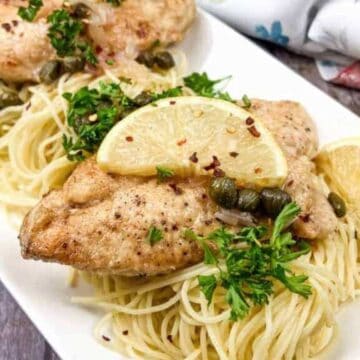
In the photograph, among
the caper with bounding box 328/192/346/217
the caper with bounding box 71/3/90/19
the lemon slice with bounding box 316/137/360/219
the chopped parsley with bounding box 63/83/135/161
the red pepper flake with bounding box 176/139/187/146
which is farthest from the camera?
the caper with bounding box 71/3/90/19

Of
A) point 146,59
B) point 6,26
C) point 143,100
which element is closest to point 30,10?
point 6,26

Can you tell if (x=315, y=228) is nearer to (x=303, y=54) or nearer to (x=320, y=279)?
(x=320, y=279)

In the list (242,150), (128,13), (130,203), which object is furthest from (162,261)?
(128,13)

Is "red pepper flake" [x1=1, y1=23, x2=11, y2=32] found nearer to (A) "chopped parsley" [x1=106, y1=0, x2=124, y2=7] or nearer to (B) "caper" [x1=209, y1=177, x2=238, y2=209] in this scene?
(A) "chopped parsley" [x1=106, y1=0, x2=124, y2=7]

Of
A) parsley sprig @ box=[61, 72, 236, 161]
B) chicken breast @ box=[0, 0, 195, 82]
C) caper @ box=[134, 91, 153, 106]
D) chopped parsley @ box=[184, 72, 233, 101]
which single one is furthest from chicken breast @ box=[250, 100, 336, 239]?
chicken breast @ box=[0, 0, 195, 82]

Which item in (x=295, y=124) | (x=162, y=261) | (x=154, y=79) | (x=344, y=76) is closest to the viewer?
(x=162, y=261)

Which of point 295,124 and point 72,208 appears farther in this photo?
point 295,124
